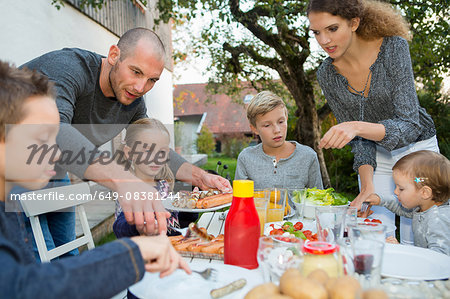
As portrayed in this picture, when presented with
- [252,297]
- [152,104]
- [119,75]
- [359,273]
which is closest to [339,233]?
[359,273]

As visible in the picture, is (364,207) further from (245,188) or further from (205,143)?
(205,143)

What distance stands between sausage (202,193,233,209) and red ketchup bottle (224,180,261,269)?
29.5 inches

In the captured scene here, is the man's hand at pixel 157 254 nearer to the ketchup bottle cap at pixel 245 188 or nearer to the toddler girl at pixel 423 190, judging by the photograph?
the ketchup bottle cap at pixel 245 188

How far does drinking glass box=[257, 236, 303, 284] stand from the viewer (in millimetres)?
1025

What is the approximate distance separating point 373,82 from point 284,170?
46.9 inches

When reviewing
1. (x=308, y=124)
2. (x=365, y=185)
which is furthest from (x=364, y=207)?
(x=308, y=124)

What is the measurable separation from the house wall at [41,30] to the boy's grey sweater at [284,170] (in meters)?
2.69

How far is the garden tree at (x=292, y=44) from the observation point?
17.9ft

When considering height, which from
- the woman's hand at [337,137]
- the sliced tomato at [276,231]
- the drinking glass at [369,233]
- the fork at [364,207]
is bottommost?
the sliced tomato at [276,231]

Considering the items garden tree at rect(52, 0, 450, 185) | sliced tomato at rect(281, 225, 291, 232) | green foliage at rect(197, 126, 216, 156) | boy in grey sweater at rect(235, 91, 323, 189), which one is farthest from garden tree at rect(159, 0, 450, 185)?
green foliage at rect(197, 126, 216, 156)

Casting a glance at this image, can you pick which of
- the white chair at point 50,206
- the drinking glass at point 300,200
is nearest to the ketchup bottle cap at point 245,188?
the drinking glass at point 300,200

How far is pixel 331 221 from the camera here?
150 centimetres

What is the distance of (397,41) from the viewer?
7.72 ft

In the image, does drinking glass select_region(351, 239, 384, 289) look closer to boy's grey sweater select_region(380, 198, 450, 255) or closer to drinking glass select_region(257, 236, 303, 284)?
drinking glass select_region(257, 236, 303, 284)
